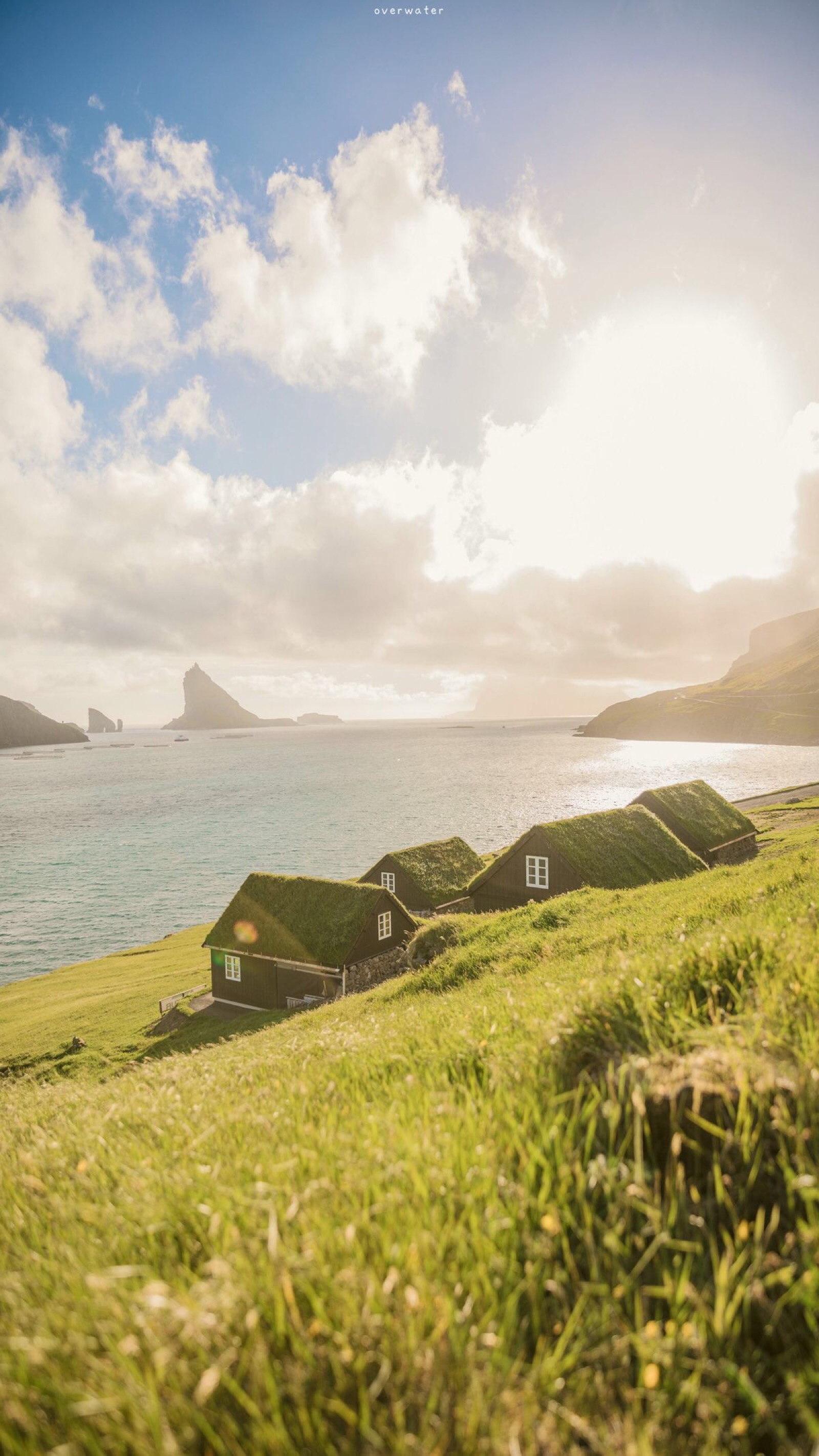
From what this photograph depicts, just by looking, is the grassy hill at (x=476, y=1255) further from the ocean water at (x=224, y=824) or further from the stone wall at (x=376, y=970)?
the ocean water at (x=224, y=824)

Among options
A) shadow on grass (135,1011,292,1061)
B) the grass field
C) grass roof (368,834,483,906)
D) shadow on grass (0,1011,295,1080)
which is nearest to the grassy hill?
the grass field

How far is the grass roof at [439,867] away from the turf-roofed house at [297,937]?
196 inches

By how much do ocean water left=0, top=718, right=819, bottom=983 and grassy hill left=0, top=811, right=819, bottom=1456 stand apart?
5877 centimetres

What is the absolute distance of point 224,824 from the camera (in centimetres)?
11269

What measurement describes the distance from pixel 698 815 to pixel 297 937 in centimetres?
2972

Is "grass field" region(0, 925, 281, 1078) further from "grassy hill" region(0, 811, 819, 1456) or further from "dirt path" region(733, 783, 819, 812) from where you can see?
"dirt path" region(733, 783, 819, 812)

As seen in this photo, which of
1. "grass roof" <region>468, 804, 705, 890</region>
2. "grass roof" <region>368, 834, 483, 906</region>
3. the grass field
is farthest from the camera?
"grass roof" <region>368, 834, 483, 906</region>

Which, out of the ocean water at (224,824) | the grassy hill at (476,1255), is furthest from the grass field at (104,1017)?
the grassy hill at (476,1255)

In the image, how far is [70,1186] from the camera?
3994mm

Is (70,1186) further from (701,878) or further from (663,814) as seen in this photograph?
(663,814)

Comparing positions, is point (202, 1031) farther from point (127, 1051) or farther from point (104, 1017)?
point (104, 1017)

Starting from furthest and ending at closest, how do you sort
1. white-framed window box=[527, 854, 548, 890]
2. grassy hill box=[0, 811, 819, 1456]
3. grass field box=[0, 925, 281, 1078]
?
white-framed window box=[527, 854, 548, 890] < grass field box=[0, 925, 281, 1078] < grassy hill box=[0, 811, 819, 1456]

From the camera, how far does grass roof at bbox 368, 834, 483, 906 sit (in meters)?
40.2

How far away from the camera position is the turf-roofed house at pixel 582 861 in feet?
Result: 103
